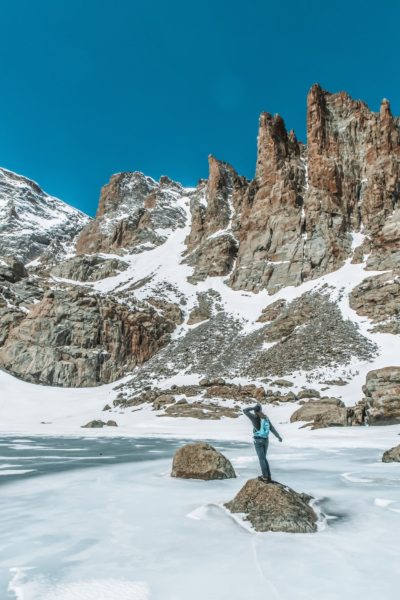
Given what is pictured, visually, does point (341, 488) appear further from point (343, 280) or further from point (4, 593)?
point (343, 280)

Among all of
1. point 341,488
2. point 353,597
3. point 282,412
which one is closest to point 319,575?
point 353,597

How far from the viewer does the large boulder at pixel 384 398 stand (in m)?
23.0

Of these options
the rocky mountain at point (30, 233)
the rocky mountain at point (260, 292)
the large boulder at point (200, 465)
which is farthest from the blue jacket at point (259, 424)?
the rocky mountain at point (30, 233)

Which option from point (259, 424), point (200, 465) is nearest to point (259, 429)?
point (259, 424)

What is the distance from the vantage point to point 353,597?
3.98 meters

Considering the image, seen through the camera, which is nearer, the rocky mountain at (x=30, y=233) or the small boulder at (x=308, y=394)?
the small boulder at (x=308, y=394)

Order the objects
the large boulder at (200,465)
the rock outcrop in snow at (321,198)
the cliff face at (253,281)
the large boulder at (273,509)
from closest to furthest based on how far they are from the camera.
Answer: the large boulder at (273,509)
the large boulder at (200,465)
the cliff face at (253,281)
the rock outcrop in snow at (321,198)

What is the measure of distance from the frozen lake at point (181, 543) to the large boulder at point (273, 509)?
0.25m

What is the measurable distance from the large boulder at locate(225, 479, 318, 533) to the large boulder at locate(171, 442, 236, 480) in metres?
3.29

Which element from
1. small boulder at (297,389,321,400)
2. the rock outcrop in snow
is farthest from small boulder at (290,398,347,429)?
the rock outcrop in snow

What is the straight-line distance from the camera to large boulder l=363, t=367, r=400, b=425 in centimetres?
2300

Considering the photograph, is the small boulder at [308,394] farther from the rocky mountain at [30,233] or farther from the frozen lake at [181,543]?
the rocky mountain at [30,233]

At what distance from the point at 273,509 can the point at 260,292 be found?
201 feet

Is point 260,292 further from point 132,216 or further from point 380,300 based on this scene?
point 132,216
